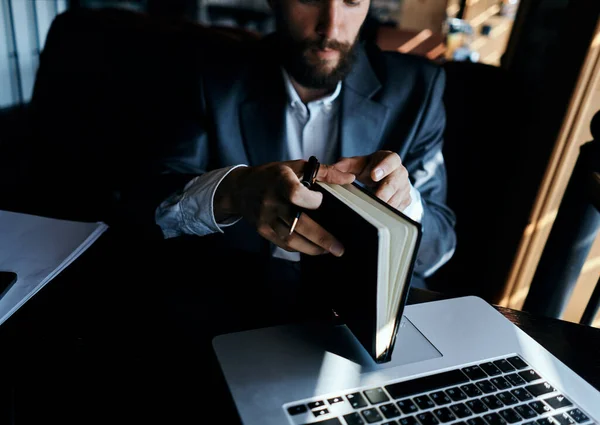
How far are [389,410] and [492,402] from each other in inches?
4.4

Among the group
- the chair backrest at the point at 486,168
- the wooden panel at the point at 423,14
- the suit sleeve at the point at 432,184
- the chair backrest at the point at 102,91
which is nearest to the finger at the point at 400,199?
the suit sleeve at the point at 432,184

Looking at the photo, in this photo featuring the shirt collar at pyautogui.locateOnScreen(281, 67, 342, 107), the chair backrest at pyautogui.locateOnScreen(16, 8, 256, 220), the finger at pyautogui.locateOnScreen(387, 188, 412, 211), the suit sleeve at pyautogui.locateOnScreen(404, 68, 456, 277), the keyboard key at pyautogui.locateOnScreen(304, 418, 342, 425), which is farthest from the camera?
the chair backrest at pyautogui.locateOnScreen(16, 8, 256, 220)

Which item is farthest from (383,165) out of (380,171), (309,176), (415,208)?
(415,208)

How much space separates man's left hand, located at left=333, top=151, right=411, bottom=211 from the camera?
597 mm

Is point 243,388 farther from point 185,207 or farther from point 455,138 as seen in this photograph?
point 455,138

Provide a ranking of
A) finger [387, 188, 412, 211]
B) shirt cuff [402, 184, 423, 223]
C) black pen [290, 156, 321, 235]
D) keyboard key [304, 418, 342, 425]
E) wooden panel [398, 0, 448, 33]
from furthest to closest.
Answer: wooden panel [398, 0, 448, 33], shirt cuff [402, 184, 423, 223], finger [387, 188, 412, 211], black pen [290, 156, 321, 235], keyboard key [304, 418, 342, 425]

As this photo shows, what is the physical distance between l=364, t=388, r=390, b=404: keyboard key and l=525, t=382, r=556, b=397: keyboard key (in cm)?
16

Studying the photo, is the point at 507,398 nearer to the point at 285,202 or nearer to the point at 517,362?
the point at 517,362

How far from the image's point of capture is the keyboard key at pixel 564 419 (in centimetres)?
44

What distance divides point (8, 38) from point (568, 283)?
1.61 meters

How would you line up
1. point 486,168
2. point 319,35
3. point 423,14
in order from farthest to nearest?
point 423,14
point 486,168
point 319,35

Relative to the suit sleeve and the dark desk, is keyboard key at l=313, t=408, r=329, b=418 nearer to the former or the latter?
the dark desk

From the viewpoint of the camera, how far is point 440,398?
1.48ft

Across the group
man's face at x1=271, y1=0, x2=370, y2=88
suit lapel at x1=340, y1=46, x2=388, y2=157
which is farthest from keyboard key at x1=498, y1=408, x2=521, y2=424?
man's face at x1=271, y1=0, x2=370, y2=88
